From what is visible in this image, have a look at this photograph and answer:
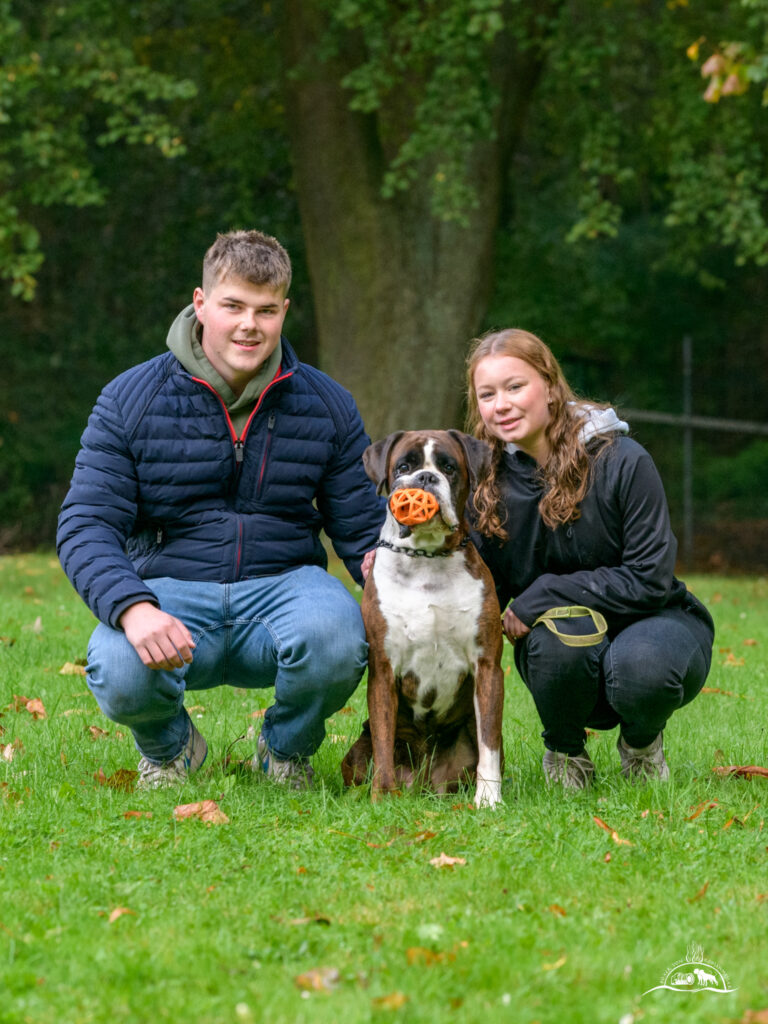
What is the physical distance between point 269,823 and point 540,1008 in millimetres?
1319

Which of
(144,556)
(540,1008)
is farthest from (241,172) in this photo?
(540,1008)

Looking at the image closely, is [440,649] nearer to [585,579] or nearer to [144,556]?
[585,579]

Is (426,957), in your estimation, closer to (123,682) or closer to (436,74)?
(123,682)

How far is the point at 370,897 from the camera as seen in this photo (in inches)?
115

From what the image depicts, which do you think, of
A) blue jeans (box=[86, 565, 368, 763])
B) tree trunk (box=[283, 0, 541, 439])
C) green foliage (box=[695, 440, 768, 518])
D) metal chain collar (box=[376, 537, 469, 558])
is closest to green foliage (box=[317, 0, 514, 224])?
tree trunk (box=[283, 0, 541, 439])

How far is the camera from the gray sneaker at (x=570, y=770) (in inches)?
158

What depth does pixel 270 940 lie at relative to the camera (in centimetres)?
267

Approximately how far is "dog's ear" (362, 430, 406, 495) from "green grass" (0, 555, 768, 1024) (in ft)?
3.33

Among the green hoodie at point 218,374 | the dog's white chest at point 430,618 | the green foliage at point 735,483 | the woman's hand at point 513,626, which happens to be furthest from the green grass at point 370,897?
the green foliage at point 735,483

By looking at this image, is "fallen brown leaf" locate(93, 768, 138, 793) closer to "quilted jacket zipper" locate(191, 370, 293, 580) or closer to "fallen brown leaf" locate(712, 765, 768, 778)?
"quilted jacket zipper" locate(191, 370, 293, 580)

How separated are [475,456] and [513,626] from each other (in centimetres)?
57

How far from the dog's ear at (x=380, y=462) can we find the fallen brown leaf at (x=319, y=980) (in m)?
1.88

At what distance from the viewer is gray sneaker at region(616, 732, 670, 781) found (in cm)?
406

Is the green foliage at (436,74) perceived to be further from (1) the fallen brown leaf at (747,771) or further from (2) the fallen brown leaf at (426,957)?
(2) the fallen brown leaf at (426,957)
